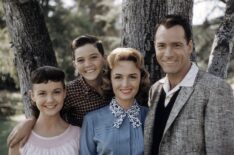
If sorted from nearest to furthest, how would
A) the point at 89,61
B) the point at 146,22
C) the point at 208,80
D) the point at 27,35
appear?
the point at 208,80
the point at 89,61
the point at 146,22
the point at 27,35

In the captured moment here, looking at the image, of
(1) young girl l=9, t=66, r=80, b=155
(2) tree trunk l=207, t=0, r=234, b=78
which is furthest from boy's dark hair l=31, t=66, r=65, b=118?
(2) tree trunk l=207, t=0, r=234, b=78

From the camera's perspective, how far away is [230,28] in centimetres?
510

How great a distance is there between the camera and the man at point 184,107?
284cm

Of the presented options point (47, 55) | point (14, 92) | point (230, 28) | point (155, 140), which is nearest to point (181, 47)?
point (155, 140)

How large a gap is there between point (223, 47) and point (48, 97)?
96.5 inches

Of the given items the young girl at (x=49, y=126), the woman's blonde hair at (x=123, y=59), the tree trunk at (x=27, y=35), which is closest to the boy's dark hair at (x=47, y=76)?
the young girl at (x=49, y=126)

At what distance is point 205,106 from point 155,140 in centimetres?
51

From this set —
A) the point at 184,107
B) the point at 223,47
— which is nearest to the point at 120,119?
the point at 184,107

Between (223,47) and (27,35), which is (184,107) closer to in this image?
(27,35)

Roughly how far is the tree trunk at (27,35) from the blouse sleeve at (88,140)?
1192 millimetres

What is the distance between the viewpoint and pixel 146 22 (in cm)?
412

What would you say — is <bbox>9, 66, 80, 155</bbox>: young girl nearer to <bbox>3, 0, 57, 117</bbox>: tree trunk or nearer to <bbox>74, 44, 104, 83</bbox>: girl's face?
<bbox>74, 44, 104, 83</bbox>: girl's face

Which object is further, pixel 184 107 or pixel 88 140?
pixel 88 140

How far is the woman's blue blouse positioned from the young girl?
19 centimetres
